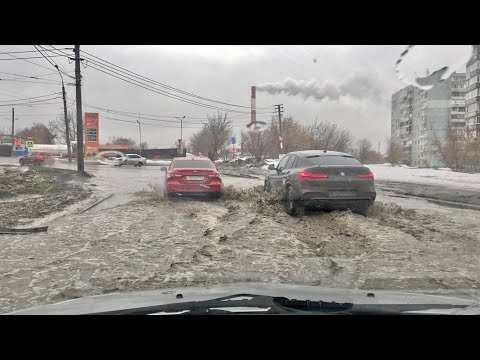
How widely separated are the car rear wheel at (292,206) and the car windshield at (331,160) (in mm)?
842

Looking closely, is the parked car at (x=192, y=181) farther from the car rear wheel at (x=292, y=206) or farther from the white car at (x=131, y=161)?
the white car at (x=131, y=161)

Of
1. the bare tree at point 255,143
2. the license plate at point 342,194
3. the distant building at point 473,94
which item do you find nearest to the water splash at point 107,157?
the bare tree at point 255,143

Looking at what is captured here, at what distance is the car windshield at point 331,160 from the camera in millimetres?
10034

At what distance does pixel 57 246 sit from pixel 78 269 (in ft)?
5.60

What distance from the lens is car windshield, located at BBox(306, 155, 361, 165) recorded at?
10.0 m

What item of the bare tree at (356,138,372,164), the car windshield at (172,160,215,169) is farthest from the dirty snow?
the bare tree at (356,138,372,164)

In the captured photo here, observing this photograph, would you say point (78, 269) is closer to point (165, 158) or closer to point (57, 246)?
point (57, 246)

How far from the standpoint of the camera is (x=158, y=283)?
529cm

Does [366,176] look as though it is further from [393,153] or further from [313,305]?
[393,153]

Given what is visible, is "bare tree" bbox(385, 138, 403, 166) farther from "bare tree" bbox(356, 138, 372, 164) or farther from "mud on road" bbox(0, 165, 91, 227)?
"mud on road" bbox(0, 165, 91, 227)

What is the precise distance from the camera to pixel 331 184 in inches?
381

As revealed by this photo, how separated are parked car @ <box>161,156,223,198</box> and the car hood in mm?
9326

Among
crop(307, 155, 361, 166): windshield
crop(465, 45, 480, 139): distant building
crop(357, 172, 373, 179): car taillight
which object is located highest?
crop(465, 45, 480, 139): distant building
